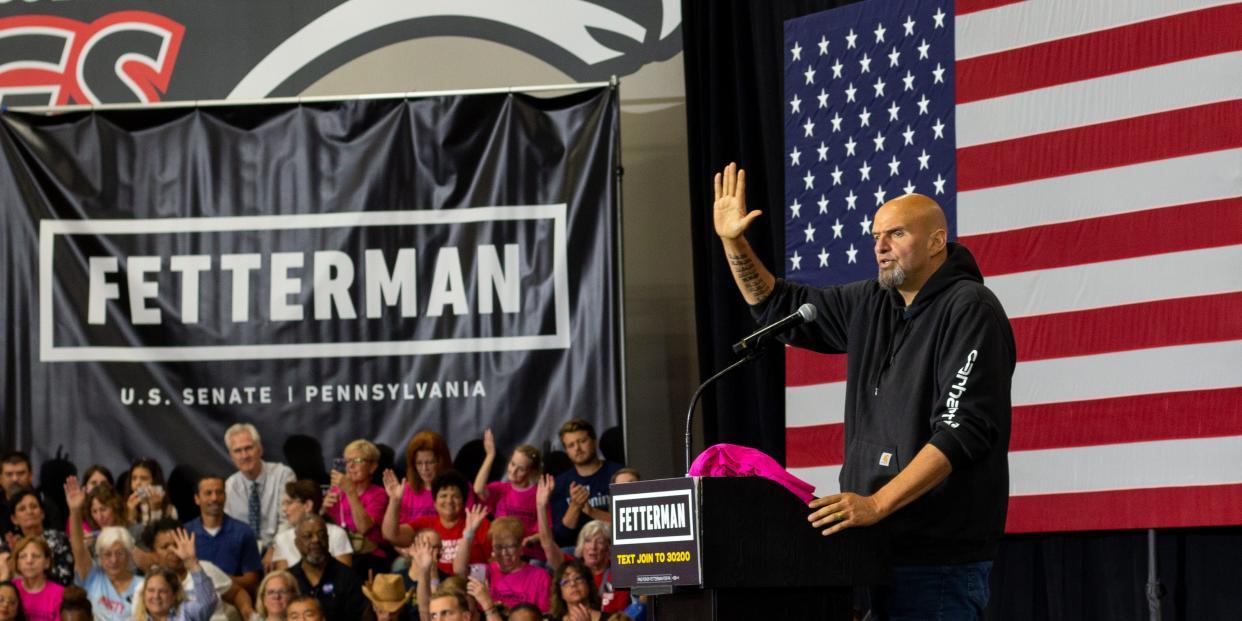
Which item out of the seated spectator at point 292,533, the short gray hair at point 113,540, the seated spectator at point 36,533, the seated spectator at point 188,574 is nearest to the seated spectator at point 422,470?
the seated spectator at point 292,533

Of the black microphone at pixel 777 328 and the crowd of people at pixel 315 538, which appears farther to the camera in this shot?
the crowd of people at pixel 315 538

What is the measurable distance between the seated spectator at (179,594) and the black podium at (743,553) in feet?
13.3

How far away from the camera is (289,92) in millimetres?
7512

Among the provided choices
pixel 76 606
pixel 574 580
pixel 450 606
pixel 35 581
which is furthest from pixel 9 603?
pixel 574 580

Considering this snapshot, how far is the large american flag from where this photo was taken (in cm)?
486

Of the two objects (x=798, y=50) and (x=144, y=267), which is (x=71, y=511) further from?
(x=798, y=50)

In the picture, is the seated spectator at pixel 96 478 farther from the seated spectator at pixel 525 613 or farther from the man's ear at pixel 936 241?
the man's ear at pixel 936 241

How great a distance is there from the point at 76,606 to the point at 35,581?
11.1 inches

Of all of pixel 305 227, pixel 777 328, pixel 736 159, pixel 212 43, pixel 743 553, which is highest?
pixel 212 43

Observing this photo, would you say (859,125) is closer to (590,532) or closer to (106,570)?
(590,532)

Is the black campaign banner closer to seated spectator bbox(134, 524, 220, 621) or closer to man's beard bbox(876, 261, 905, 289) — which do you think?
seated spectator bbox(134, 524, 220, 621)

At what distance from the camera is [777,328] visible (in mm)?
2945

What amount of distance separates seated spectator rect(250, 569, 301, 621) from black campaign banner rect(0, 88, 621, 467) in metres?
0.68

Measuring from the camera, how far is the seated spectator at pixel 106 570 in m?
6.39
